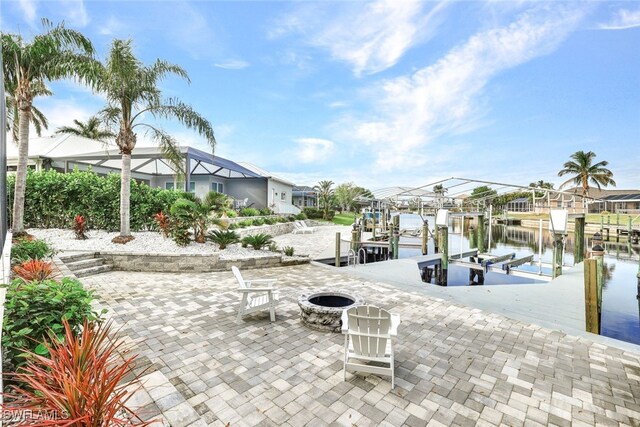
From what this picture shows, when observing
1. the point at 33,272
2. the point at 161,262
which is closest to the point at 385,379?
the point at 33,272

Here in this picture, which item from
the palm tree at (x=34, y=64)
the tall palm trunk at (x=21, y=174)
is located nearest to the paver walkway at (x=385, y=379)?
the tall palm trunk at (x=21, y=174)

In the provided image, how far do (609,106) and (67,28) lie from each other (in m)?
27.4

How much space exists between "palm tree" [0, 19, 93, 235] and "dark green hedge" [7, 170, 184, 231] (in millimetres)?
2060

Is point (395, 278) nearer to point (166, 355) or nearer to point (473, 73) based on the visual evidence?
point (166, 355)

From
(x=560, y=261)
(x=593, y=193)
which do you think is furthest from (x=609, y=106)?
(x=593, y=193)

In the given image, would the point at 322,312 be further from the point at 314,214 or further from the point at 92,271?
the point at 314,214

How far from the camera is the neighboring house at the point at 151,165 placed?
1670cm

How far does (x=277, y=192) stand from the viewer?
26.9m

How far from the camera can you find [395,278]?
328 inches

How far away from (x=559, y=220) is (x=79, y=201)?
1701 cm

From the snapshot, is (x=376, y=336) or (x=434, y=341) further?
(x=434, y=341)

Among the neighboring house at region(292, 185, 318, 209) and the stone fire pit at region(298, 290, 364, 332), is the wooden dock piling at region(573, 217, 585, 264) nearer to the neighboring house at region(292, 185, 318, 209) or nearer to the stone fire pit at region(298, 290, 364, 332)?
the stone fire pit at region(298, 290, 364, 332)

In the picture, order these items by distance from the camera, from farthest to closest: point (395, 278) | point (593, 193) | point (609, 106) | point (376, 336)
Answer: point (593, 193) < point (609, 106) < point (395, 278) < point (376, 336)

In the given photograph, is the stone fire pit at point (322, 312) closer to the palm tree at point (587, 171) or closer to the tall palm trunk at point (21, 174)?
the tall palm trunk at point (21, 174)
